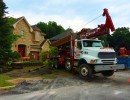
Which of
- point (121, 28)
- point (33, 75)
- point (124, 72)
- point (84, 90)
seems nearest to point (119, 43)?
point (121, 28)

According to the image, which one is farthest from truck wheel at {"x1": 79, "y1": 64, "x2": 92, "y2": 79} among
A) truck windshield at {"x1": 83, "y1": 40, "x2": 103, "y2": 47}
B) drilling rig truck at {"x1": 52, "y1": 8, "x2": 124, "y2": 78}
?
truck windshield at {"x1": 83, "y1": 40, "x2": 103, "y2": 47}

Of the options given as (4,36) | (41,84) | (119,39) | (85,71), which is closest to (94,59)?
(85,71)

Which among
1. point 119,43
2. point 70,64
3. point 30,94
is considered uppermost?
point 119,43

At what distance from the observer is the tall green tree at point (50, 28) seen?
284 feet

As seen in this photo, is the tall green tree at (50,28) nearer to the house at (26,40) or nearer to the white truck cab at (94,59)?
the house at (26,40)

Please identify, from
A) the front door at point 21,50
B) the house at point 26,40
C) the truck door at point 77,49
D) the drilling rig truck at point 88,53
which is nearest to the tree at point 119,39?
the house at point 26,40

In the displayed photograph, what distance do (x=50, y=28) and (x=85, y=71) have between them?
69655mm

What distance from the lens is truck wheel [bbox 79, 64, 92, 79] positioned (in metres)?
17.8

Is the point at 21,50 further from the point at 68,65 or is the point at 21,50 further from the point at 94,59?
the point at 94,59

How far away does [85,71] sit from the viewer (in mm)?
18062

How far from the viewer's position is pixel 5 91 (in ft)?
47.0

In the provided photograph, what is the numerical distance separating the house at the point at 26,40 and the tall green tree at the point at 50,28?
38.2 metres

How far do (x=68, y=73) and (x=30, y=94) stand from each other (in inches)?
297

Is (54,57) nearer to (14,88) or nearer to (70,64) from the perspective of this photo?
(70,64)
